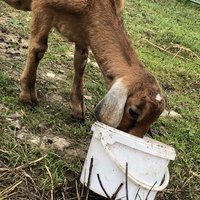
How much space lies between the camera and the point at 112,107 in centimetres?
368

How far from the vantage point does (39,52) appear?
4633mm

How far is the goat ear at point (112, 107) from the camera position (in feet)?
12.1

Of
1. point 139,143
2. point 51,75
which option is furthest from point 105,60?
point 51,75

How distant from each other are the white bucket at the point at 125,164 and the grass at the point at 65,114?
0.30 metres

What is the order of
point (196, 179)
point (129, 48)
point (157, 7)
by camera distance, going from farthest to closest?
point (157, 7) → point (196, 179) → point (129, 48)

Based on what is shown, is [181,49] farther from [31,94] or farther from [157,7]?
[31,94]

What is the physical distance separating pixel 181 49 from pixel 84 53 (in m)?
3.82

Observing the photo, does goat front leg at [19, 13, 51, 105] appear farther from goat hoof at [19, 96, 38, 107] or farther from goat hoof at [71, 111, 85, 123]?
A: goat hoof at [71, 111, 85, 123]

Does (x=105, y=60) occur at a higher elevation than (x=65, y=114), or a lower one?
higher

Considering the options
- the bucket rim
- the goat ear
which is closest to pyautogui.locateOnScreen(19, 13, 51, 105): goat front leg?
the goat ear

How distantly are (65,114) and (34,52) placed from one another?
71 cm

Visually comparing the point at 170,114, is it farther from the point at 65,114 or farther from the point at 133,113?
the point at 133,113

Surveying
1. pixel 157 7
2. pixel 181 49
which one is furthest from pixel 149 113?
pixel 157 7

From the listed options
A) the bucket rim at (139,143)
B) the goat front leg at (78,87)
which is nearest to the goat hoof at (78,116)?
the goat front leg at (78,87)
